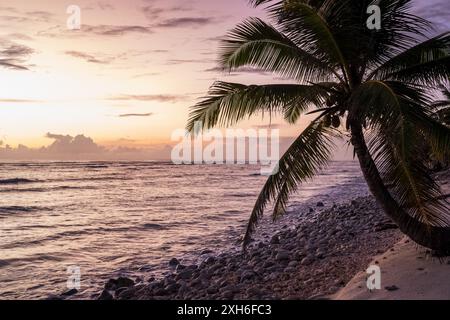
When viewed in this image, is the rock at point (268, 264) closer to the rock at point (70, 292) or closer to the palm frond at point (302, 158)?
the palm frond at point (302, 158)

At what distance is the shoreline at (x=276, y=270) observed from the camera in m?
7.71

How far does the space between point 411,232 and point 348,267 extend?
187cm

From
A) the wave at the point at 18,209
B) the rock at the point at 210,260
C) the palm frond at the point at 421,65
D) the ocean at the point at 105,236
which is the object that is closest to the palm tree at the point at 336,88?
the palm frond at the point at 421,65

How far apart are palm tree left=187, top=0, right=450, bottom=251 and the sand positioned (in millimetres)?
375

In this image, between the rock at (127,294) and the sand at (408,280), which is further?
the rock at (127,294)

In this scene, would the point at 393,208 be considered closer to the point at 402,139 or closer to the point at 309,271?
the point at 402,139

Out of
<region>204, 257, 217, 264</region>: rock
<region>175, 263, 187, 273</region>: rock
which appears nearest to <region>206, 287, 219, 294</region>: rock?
<region>175, 263, 187, 273</region>: rock

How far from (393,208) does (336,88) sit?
2162 millimetres

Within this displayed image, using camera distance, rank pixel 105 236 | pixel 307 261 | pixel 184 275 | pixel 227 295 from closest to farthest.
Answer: pixel 227 295 → pixel 307 261 → pixel 184 275 → pixel 105 236

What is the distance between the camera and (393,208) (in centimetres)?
680

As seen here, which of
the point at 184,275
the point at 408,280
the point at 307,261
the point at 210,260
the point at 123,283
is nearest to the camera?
the point at 408,280

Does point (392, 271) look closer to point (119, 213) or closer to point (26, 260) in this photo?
point (26, 260)

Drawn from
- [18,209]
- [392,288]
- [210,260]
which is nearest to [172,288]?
[210,260]

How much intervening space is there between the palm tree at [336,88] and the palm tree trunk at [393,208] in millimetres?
15
